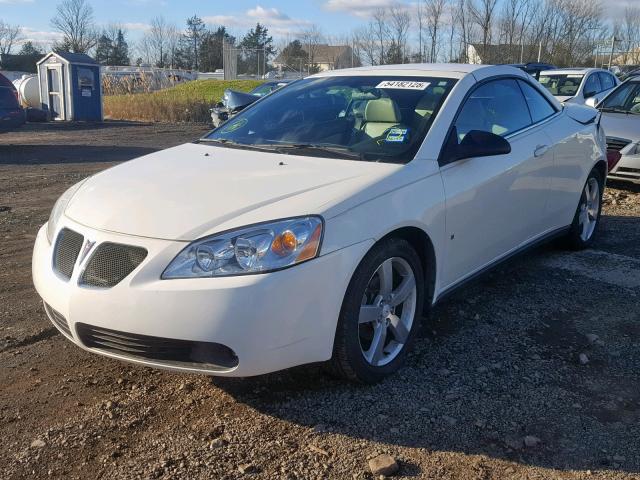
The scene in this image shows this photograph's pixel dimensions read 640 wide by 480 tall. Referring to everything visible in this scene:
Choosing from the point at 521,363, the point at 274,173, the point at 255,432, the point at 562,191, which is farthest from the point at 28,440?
the point at 562,191

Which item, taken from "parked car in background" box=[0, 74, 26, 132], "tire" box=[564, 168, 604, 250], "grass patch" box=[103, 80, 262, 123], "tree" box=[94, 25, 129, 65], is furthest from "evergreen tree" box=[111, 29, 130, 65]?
"tire" box=[564, 168, 604, 250]

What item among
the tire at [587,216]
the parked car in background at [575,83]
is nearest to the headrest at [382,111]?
the tire at [587,216]

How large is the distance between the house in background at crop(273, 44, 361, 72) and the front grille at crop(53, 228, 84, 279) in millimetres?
32060

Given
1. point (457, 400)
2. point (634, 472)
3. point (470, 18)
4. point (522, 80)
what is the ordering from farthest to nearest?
1. point (470, 18)
2. point (522, 80)
3. point (457, 400)
4. point (634, 472)

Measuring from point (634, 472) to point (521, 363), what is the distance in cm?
103

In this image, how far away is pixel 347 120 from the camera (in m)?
4.28

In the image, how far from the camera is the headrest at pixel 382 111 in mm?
4137

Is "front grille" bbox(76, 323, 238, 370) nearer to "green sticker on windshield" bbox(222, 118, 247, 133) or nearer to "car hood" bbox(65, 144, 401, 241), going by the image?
"car hood" bbox(65, 144, 401, 241)

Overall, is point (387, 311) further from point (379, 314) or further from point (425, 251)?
point (425, 251)

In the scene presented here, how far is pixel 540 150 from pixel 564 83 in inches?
401

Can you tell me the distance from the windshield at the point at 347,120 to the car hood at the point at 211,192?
218mm

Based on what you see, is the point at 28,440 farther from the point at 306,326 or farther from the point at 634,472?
the point at 634,472

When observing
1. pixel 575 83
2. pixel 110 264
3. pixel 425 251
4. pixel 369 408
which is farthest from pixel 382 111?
Result: pixel 575 83

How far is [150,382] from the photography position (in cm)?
351
